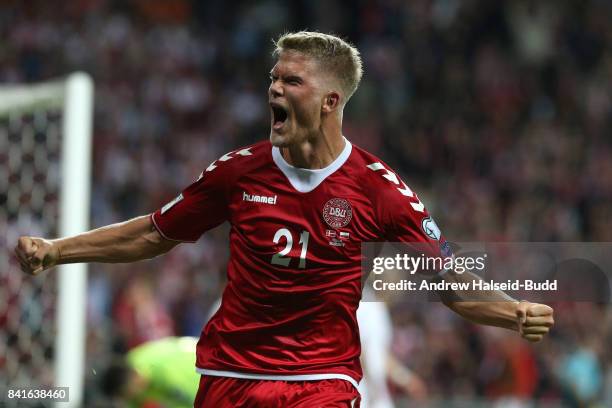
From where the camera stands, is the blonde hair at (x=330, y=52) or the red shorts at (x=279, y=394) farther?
the blonde hair at (x=330, y=52)

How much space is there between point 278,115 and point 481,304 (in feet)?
3.66

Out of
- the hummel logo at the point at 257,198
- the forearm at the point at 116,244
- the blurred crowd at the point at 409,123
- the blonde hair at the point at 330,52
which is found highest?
the blurred crowd at the point at 409,123

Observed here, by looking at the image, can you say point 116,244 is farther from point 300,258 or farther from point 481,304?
point 481,304

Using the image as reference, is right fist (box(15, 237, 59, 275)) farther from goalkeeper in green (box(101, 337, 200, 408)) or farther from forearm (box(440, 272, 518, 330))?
goalkeeper in green (box(101, 337, 200, 408))

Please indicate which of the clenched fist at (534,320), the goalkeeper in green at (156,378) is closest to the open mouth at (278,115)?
the clenched fist at (534,320)

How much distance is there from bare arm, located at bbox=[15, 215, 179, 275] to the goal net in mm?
1900

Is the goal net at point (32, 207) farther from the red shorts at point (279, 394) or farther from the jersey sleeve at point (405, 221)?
the jersey sleeve at point (405, 221)

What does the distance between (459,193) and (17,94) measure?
8.42 m

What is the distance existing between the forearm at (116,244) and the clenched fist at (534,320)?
1.53 metres

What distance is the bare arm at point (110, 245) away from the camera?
15.8 feet

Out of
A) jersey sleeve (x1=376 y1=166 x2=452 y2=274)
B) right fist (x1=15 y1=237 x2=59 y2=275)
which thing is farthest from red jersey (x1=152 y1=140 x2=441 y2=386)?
right fist (x1=15 y1=237 x2=59 y2=275)

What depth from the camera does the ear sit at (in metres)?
4.62

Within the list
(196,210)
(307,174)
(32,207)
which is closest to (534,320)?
(307,174)

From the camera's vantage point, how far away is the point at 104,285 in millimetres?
13336
